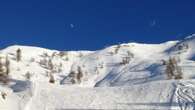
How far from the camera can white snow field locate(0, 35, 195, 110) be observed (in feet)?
149

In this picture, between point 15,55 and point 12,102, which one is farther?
point 15,55

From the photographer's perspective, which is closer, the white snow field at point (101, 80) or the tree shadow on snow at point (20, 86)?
the white snow field at point (101, 80)

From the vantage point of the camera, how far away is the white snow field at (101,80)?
4541 centimetres

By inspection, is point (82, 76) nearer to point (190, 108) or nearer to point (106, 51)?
point (106, 51)

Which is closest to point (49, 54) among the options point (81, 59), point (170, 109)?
point (81, 59)

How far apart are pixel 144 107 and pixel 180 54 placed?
9137 centimetres

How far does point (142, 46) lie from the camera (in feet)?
541

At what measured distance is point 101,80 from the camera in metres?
108

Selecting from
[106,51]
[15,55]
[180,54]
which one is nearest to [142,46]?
[106,51]

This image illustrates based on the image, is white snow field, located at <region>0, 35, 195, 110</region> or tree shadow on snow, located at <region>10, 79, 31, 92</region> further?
tree shadow on snow, located at <region>10, 79, 31, 92</region>

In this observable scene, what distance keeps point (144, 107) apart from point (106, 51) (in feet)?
371

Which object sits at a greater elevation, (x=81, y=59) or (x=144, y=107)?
(x=81, y=59)

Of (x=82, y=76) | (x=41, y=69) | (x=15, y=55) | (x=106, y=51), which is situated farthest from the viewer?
(x=106, y=51)

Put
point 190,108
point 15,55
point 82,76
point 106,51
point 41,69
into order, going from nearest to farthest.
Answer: point 190,108
point 82,76
point 41,69
point 15,55
point 106,51
